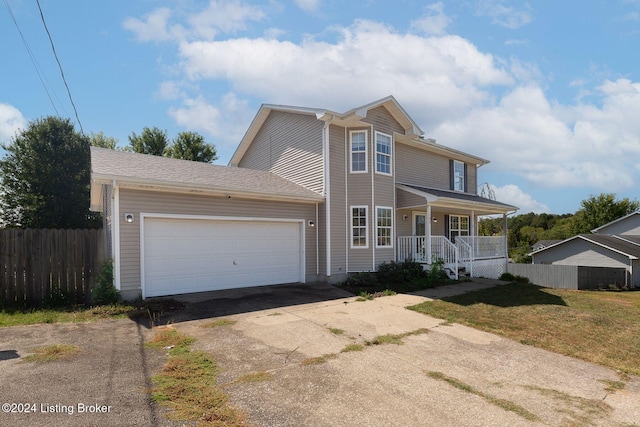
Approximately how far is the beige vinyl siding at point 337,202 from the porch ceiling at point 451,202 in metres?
2.79

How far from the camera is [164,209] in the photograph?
941 cm

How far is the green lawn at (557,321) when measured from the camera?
6156mm

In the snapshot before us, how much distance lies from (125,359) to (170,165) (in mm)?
7844

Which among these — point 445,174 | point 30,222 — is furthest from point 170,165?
point 30,222

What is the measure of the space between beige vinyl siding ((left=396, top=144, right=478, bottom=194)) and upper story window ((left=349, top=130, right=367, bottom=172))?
2647mm

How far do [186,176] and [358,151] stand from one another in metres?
6.33

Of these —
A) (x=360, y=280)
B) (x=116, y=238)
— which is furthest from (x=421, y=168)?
(x=116, y=238)

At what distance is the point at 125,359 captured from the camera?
5.01 meters

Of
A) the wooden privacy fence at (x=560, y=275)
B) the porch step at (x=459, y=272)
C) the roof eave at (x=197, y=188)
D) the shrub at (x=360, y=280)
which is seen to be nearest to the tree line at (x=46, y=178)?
the roof eave at (x=197, y=188)

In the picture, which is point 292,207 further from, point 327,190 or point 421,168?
point 421,168

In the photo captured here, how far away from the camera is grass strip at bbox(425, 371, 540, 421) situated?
12.4 feet

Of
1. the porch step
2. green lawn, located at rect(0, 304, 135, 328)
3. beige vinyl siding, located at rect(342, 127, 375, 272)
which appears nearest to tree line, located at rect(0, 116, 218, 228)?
green lawn, located at rect(0, 304, 135, 328)

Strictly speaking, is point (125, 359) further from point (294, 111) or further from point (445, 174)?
point (445, 174)

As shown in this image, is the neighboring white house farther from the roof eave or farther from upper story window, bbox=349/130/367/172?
the roof eave
